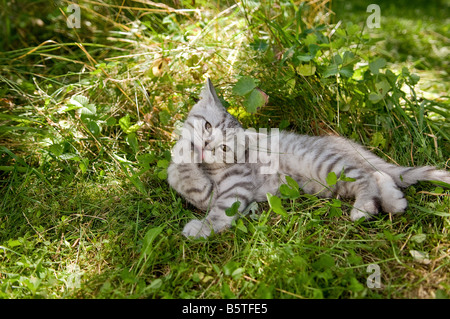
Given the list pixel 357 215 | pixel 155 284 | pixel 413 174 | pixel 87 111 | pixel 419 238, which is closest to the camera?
pixel 155 284

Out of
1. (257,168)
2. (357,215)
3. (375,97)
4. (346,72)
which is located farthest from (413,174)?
(257,168)

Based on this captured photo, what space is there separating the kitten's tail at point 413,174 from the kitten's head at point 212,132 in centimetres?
88

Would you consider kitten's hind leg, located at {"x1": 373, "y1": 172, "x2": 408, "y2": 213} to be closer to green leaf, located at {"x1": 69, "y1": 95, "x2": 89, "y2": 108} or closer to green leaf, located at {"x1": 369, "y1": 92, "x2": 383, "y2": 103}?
green leaf, located at {"x1": 369, "y1": 92, "x2": 383, "y2": 103}

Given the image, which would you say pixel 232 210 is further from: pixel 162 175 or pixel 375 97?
pixel 375 97

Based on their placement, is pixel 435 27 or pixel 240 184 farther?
pixel 435 27

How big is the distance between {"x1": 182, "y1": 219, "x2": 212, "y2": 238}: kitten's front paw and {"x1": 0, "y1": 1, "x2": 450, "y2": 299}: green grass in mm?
50

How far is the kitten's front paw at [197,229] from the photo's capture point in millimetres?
1680

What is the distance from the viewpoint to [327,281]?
53.4 inches

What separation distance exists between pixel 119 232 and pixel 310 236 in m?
0.96

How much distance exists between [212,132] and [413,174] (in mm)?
1132

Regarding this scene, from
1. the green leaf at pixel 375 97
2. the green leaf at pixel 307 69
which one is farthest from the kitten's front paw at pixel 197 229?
the green leaf at pixel 375 97

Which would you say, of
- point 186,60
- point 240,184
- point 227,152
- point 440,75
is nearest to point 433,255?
point 240,184

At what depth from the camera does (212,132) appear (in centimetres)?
195

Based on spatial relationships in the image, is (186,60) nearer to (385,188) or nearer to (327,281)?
(385,188)
